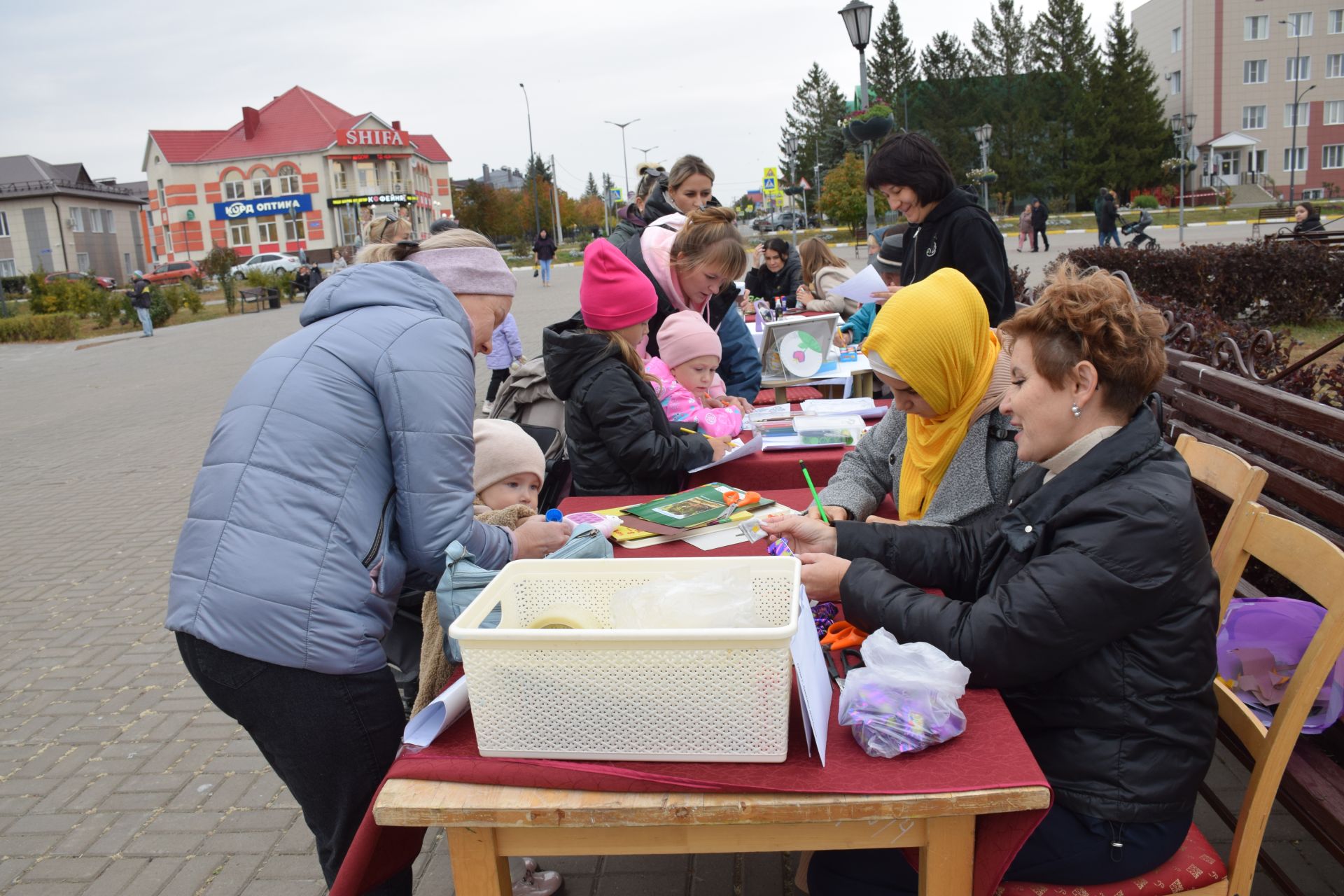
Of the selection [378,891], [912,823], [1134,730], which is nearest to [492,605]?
[912,823]

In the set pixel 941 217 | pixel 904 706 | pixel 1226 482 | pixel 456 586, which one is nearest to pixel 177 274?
pixel 941 217

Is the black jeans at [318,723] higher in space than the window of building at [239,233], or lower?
lower

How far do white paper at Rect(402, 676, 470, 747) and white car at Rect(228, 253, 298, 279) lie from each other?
137 ft

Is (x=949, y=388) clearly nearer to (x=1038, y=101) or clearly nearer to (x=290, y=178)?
(x=1038, y=101)

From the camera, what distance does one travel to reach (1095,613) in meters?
1.60

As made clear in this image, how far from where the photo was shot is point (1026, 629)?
1.62 meters

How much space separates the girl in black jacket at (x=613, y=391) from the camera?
3311 millimetres

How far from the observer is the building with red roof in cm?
6025

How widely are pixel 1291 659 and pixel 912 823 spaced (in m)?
1.39

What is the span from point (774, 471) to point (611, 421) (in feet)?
2.06

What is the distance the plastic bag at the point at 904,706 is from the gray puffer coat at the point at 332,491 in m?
0.85

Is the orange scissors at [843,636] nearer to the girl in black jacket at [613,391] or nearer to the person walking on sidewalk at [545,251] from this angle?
the girl in black jacket at [613,391]

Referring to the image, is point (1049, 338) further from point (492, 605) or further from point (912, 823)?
point (492, 605)

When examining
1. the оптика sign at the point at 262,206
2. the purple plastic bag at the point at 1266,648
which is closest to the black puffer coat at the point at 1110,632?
the purple plastic bag at the point at 1266,648
